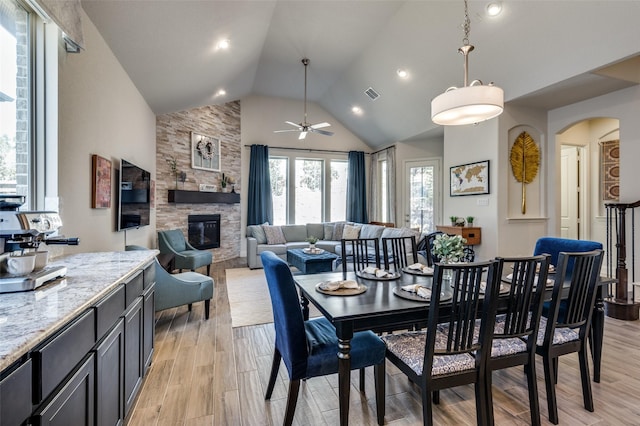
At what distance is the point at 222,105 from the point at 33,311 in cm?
678

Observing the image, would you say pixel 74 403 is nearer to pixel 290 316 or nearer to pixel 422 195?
pixel 290 316

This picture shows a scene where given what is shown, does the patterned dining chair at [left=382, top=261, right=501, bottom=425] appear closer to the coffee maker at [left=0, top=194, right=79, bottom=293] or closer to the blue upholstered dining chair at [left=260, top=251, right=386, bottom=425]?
the blue upholstered dining chair at [left=260, top=251, right=386, bottom=425]

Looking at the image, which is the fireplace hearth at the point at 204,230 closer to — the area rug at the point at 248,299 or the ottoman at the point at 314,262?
the area rug at the point at 248,299

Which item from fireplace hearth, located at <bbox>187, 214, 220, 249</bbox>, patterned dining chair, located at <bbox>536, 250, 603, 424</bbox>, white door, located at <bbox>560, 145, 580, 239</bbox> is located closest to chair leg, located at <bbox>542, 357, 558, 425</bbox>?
patterned dining chair, located at <bbox>536, 250, 603, 424</bbox>

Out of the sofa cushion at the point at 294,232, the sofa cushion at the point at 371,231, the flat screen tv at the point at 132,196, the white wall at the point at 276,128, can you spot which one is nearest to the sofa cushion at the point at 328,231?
the sofa cushion at the point at 294,232

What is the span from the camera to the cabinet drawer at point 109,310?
4.36 feet

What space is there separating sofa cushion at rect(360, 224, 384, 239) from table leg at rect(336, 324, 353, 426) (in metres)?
4.76

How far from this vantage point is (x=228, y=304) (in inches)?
159

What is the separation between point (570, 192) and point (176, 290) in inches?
286

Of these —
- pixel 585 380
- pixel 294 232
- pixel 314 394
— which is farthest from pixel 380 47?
pixel 314 394

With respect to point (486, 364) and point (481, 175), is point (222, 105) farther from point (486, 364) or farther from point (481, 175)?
point (486, 364)

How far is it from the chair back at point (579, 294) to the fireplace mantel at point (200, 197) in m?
5.87

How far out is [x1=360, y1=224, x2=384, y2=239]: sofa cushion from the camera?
20.9 ft

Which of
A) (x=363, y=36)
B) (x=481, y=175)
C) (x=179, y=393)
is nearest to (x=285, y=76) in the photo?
(x=363, y=36)
